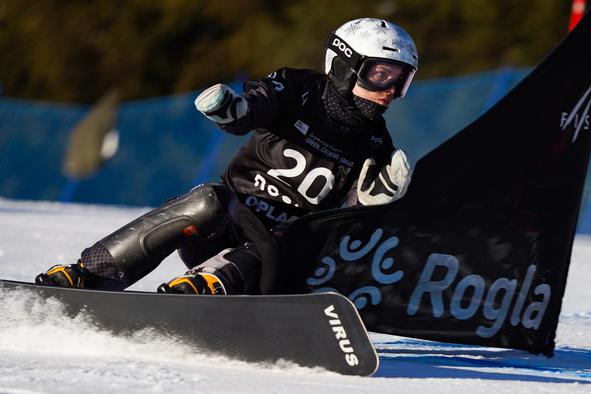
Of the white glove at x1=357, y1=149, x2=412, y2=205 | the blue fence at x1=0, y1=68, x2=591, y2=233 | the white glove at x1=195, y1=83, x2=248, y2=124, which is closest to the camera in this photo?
the white glove at x1=195, y1=83, x2=248, y2=124

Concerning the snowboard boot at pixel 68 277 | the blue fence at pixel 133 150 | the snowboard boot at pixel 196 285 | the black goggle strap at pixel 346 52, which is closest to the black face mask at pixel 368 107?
the black goggle strap at pixel 346 52

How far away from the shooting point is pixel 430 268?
4.57 meters

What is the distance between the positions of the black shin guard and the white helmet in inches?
28.0

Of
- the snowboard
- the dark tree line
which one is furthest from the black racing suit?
the dark tree line

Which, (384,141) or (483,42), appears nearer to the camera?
(384,141)

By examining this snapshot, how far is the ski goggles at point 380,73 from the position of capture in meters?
4.69

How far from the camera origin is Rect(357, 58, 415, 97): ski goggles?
15.4 feet

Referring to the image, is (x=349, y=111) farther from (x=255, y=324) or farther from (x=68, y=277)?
(x=68, y=277)

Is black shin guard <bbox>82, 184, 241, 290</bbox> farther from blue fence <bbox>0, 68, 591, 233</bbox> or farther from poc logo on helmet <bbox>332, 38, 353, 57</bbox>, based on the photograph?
blue fence <bbox>0, 68, 591, 233</bbox>

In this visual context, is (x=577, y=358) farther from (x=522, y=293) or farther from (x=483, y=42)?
(x=483, y=42)

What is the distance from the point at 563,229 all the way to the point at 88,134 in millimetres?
10331

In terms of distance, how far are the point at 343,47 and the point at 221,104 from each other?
0.69 m

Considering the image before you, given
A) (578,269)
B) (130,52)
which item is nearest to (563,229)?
(578,269)

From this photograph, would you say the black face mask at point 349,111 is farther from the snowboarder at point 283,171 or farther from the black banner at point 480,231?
the black banner at point 480,231
